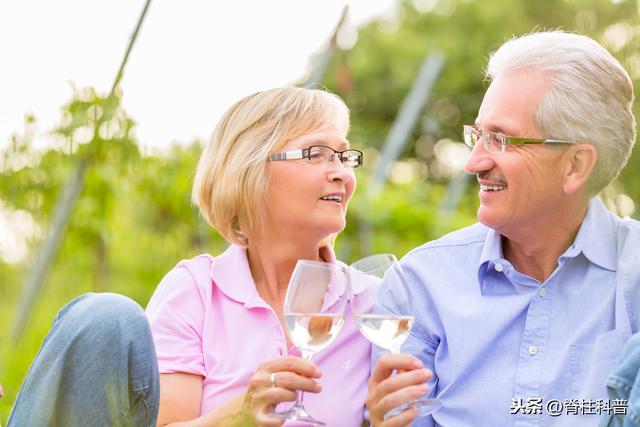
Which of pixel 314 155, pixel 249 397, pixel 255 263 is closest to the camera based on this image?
pixel 249 397

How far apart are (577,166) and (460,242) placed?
37cm

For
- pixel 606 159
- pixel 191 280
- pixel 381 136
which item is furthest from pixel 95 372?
pixel 381 136

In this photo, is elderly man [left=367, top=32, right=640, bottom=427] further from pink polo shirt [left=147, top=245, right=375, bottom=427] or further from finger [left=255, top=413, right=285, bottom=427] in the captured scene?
finger [left=255, top=413, right=285, bottom=427]

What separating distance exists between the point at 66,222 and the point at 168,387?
1.27 m

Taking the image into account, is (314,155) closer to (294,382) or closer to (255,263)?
(255,263)

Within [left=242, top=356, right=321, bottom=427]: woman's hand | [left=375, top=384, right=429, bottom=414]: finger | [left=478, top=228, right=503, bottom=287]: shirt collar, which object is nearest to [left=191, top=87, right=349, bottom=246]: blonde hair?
[left=478, top=228, right=503, bottom=287]: shirt collar

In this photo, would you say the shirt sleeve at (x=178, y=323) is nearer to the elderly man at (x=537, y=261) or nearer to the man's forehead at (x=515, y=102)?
the elderly man at (x=537, y=261)

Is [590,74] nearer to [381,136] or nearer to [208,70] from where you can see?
[208,70]

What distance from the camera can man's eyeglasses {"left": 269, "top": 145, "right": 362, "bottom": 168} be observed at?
256cm

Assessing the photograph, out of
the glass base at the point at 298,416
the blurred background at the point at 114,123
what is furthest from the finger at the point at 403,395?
the blurred background at the point at 114,123

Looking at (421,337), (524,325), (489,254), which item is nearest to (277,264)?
(421,337)

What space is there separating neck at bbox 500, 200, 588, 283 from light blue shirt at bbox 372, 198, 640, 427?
0.14 feet

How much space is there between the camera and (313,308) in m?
1.92

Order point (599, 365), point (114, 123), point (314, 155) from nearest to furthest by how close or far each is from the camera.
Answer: point (599, 365)
point (314, 155)
point (114, 123)
